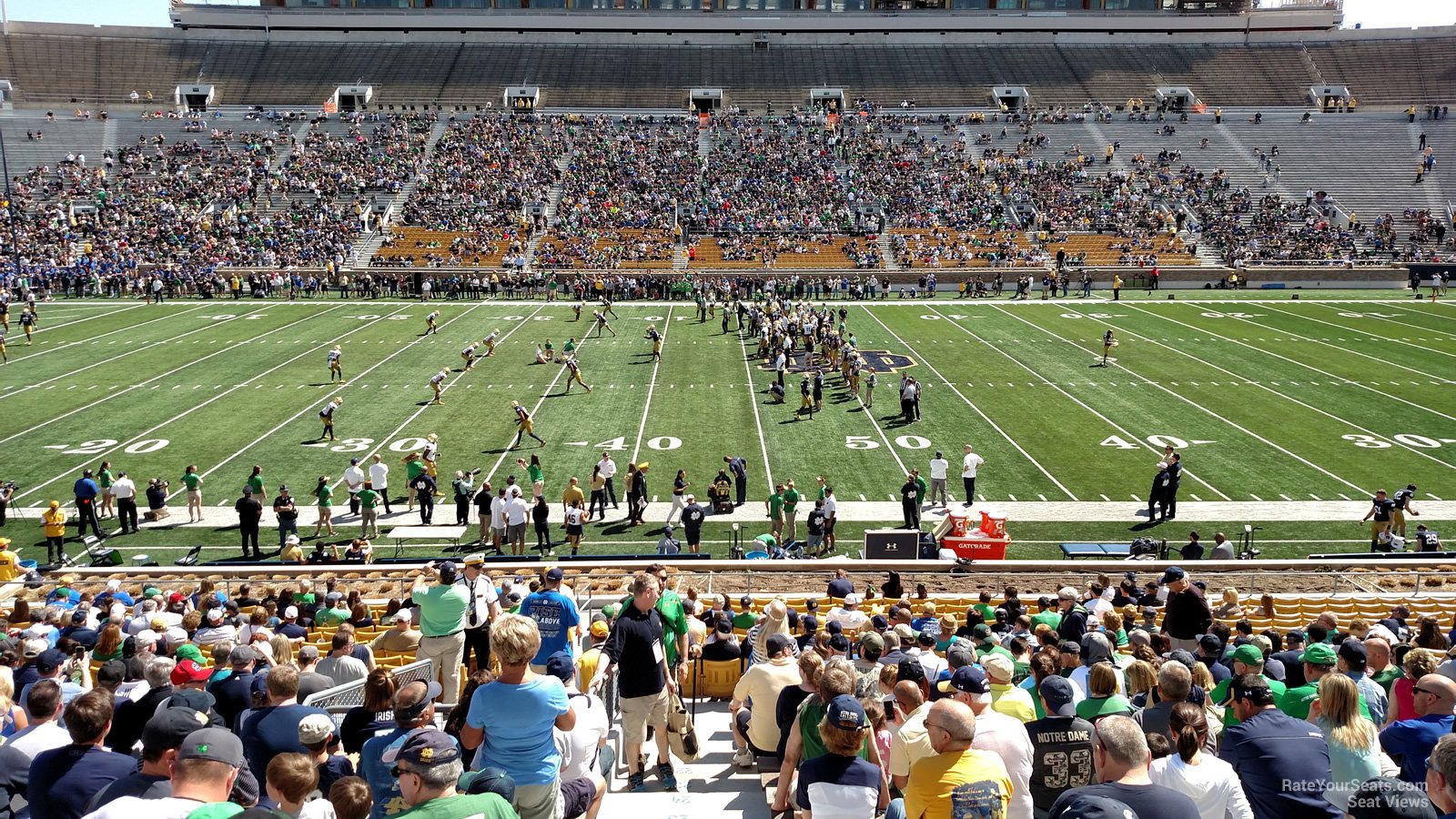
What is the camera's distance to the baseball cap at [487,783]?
455 cm

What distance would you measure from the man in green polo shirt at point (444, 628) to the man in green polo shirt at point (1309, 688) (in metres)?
5.95

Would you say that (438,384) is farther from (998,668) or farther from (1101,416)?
(998,668)

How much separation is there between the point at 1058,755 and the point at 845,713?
1404mm

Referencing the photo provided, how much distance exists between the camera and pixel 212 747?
4.39m

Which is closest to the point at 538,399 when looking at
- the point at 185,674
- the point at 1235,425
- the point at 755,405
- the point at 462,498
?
the point at 755,405

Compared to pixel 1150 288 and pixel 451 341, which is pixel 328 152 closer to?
pixel 451 341

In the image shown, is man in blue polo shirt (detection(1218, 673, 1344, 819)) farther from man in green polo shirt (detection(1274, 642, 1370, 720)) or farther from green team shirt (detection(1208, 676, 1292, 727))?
man in green polo shirt (detection(1274, 642, 1370, 720))

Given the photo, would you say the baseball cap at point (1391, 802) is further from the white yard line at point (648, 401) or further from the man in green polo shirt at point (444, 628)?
the white yard line at point (648, 401)

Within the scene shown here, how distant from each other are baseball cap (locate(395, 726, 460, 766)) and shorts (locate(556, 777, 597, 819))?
1591mm

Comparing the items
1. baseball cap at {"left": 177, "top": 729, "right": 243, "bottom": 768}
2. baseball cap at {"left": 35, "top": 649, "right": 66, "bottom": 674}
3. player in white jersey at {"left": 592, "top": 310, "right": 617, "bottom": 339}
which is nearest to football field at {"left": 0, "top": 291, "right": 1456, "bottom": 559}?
player in white jersey at {"left": 592, "top": 310, "right": 617, "bottom": 339}

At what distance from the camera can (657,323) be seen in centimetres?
4116

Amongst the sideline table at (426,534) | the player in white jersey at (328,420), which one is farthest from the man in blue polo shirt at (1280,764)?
the player in white jersey at (328,420)

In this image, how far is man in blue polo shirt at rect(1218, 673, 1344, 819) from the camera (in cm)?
510

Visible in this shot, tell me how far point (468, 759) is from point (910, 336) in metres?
33.1
